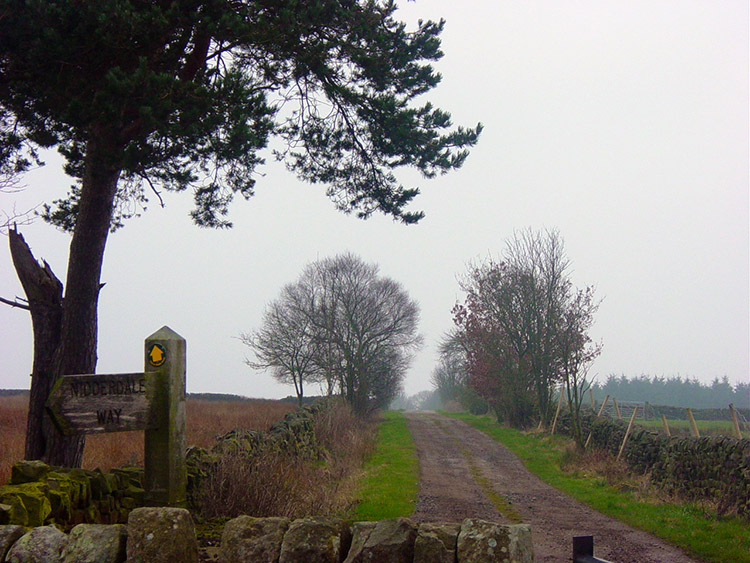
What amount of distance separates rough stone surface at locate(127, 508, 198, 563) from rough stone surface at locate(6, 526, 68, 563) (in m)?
0.54

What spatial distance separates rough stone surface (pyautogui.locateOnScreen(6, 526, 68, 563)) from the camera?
4.24 metres

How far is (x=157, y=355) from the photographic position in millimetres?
5754

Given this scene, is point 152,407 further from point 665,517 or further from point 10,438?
point 10,438

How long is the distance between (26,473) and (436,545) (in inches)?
145

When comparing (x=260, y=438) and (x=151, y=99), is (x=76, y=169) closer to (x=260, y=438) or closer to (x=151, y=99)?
(x=151, y=99)

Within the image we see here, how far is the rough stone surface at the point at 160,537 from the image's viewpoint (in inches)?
163

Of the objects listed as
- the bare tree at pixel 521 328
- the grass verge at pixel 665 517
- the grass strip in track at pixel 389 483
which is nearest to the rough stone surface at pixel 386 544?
the grass strip in track at pixel 389 483

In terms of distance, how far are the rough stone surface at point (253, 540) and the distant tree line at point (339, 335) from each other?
31.3 meters

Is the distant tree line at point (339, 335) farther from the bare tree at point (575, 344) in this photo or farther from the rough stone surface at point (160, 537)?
the rough stone surface at point (160, 537)

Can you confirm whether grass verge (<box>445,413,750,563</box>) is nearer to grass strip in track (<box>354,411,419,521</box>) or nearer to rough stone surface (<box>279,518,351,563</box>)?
grass strip in track (<box>354,411,419,521</box>)

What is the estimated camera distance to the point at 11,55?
8.54m

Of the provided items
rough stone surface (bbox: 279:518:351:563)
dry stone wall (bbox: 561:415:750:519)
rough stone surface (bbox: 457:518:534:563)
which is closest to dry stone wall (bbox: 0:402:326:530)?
rough stone surface (bbox: 279:518:351:563)

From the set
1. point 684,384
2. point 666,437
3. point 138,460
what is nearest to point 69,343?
point 138,460

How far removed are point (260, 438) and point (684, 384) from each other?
256ft
